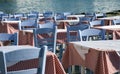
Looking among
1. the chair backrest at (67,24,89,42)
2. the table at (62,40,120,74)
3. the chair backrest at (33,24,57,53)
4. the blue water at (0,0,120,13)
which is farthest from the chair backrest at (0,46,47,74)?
the blue water at (0,0,120,13)

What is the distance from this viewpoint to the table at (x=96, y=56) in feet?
15.8

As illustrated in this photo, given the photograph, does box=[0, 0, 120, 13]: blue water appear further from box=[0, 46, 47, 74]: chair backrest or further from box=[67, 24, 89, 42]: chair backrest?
box=[0, 46, 47, 74]: chair backrest

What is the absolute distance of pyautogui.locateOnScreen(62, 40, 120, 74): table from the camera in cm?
480

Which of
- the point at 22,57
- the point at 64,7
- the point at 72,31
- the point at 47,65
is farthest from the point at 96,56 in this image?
A: the point at 64,7

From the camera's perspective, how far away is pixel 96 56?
4.87m

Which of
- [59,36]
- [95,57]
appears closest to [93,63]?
[95,57]

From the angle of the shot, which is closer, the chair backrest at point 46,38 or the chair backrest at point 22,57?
the chair backrest at point 22,57

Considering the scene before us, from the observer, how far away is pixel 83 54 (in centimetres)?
521

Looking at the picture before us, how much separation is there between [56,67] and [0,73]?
812 millimetres

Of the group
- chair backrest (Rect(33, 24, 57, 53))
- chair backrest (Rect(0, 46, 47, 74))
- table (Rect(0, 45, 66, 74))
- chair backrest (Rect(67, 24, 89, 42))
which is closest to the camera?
chair backrest (Rect(0, 46, 47, 74))

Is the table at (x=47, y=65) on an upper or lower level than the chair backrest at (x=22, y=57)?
lower

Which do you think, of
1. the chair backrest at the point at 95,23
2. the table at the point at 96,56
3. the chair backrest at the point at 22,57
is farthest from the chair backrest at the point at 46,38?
the chair backrest at the point at 22,57

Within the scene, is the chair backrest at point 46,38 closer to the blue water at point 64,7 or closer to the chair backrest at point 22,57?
the chair backrest at point 22,57

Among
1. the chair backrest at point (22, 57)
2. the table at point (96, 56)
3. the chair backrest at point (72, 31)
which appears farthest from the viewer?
the chair backrest at point (72, 31)
